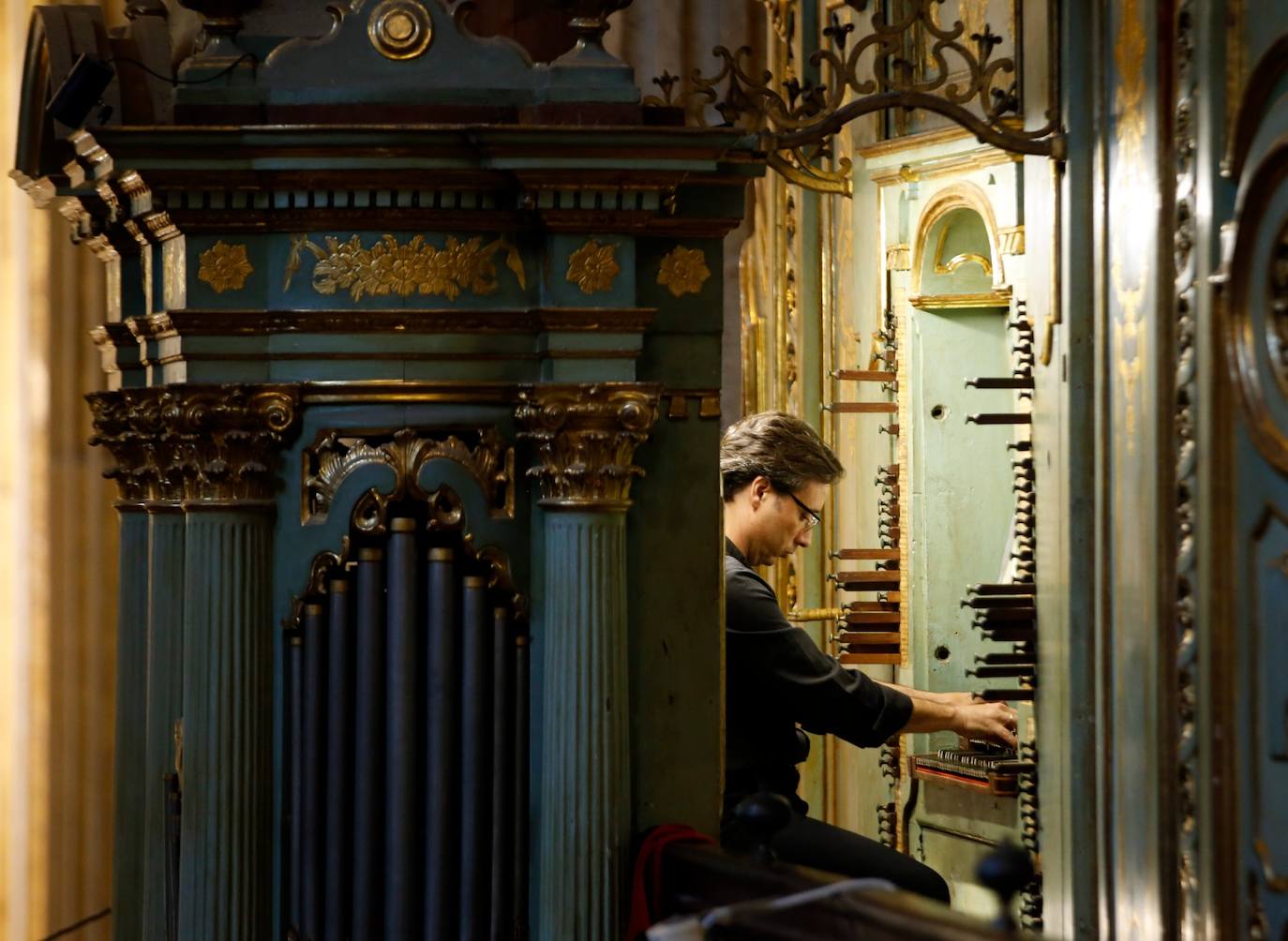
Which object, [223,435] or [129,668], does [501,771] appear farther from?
[129,668]

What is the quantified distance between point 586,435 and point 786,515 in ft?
4.12

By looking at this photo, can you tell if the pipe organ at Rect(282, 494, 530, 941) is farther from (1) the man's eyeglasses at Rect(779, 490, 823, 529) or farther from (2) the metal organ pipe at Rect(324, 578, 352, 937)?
(1) the man's eyeglasses at Rect(779, 490, 823, 529)

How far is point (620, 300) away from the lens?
4039 mm

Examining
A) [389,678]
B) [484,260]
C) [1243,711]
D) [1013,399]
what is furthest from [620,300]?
[1013,399]

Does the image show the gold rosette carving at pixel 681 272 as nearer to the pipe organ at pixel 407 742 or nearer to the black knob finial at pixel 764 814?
the pipe organ at pixel 407 742

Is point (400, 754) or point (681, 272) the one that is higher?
point (681, 272)

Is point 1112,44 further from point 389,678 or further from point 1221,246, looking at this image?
point 389,678

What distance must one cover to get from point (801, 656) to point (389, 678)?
3.83ft

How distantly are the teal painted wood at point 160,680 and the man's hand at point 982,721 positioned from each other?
196 centimetres

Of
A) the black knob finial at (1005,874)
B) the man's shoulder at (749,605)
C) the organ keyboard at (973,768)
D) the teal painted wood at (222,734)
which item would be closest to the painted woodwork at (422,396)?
the teal painted wood at (222,734)

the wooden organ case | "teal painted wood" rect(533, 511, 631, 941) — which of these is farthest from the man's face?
the wooden organ case

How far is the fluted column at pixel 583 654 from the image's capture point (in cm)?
395

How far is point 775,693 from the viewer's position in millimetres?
4797

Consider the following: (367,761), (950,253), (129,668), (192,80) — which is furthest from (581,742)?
(950,253)
